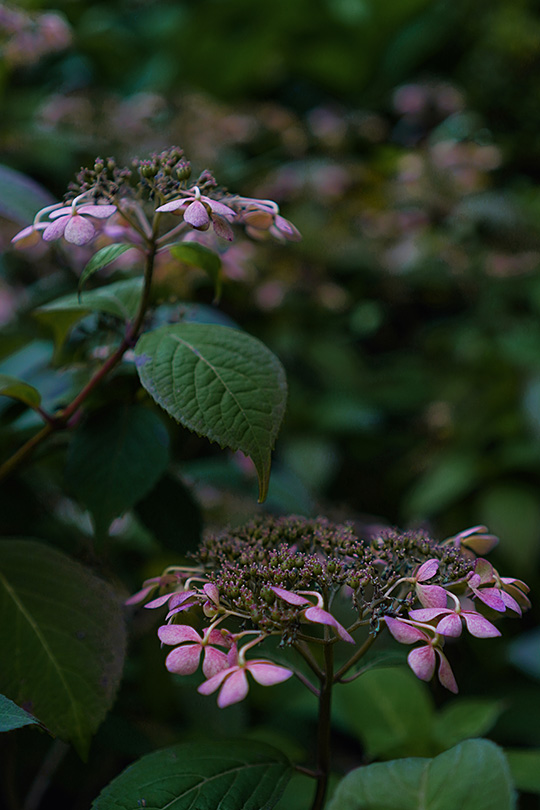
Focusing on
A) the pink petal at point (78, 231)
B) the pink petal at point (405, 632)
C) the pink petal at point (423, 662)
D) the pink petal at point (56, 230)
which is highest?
the pink petal at point (78, 231)

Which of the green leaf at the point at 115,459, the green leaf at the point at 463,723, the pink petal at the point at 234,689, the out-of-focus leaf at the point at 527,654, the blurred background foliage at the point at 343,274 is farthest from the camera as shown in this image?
the out-of-focus leaf at the point at 527,654

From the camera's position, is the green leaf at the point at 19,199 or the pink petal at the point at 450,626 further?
the green leaf at the point at 19,199

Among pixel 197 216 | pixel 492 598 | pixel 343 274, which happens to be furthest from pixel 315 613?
pixel 343 274

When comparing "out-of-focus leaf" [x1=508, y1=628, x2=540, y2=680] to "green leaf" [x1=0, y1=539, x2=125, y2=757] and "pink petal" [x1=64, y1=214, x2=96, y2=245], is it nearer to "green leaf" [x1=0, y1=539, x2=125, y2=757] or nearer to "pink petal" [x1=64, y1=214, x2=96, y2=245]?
"green leaf" [x1=0, y1=539, x2=125, y2=757]

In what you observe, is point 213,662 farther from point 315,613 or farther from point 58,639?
point 58,639

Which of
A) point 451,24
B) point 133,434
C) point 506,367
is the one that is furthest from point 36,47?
point 451,24

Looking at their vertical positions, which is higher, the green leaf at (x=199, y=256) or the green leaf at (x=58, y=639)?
the green leaf at (x=199, y=256)

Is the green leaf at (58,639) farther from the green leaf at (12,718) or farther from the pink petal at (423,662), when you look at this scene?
the pink petal at (423,662)

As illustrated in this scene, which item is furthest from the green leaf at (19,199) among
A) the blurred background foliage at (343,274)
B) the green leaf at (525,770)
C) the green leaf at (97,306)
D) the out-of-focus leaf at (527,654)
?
the out-of-focus leaf at (527,654)

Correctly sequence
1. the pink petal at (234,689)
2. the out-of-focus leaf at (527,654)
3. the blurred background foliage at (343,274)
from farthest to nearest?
the out-of-focus leaf at (527,654)
the blurred background foliage at (343,274)
the pink petal at (234,689)
